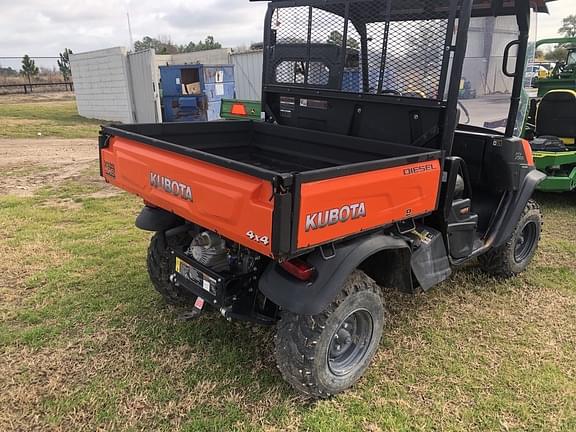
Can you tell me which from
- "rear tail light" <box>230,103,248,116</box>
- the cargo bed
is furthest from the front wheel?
"rear tail light" <box>230,103,248,116</box>

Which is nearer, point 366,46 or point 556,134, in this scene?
point 366,46

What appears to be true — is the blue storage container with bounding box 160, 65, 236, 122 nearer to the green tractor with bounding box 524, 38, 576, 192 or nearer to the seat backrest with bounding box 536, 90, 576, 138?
the green tractor with bounding box 524, 38, 576, 192

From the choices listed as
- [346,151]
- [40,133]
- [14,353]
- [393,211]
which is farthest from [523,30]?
[40,133]

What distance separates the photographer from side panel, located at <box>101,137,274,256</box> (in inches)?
81.9

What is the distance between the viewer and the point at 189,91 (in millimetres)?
13766

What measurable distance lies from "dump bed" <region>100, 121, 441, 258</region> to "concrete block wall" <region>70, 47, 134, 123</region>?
40.4ft

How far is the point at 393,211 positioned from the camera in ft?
8.21

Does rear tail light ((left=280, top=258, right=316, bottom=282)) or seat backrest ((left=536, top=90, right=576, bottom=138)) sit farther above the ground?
seat backrest ((left=536, top=90, right=576, bottom=138))

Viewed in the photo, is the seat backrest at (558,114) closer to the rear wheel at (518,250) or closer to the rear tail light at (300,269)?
the rear wheel at (518,250)

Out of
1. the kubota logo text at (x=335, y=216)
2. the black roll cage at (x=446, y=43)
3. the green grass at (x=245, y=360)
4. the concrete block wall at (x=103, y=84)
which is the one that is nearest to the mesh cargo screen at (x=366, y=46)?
the black roll cage at (x=446, y=43)

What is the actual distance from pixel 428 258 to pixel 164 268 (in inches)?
68.8

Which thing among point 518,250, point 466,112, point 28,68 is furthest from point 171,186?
point 28,68

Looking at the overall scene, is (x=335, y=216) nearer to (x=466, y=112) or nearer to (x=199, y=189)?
(x=199, y=189)

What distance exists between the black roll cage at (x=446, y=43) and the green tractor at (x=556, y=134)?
7.01ft
